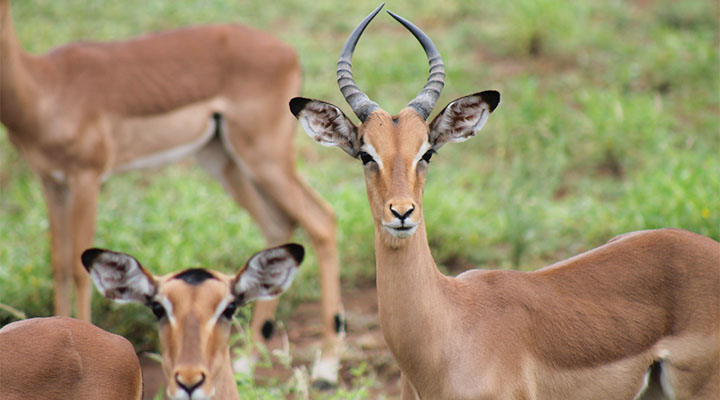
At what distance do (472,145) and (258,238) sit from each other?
7.76 feet

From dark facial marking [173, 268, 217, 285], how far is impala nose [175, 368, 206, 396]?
1.17ft

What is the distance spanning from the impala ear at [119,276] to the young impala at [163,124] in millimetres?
2022

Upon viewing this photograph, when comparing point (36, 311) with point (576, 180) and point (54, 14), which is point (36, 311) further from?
point (54, 14)

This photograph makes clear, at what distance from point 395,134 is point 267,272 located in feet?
2.32

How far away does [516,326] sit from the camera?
3518 millimetres

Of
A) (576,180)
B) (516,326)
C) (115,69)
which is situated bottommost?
(576,180)

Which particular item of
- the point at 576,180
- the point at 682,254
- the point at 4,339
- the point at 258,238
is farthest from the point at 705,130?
the point at 4,339

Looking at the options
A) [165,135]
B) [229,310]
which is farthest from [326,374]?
[229,310]

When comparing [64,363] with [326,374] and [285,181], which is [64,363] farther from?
[285,181]

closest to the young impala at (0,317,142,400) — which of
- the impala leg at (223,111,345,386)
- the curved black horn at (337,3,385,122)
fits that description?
the curved black horn at (337,3,385,122)

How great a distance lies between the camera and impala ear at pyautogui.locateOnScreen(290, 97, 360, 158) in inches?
140

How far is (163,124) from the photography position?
239 inches

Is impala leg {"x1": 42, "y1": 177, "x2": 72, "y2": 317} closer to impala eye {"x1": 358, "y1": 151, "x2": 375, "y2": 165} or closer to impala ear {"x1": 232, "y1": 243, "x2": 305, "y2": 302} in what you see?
impala ear {"x1": 232, "y1": 243, "x2": 305, "y2": 302}

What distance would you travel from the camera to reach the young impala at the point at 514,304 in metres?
3.41
